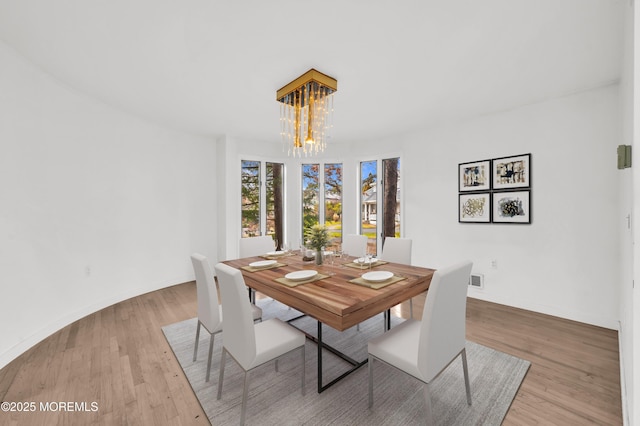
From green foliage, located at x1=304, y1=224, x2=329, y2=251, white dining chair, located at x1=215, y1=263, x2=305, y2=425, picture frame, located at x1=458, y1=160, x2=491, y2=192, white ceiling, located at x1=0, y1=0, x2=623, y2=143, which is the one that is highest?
white ceiling, located at x1=0, y1=0, x2=623, y2=143

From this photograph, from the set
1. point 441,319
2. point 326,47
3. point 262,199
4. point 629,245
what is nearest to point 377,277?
point 441,319

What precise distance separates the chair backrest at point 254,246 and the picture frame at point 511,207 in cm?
308

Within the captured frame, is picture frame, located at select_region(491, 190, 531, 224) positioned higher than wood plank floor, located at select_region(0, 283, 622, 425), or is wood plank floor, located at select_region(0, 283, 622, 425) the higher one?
picture frame, located at select_region(491, 190, 531, 224)

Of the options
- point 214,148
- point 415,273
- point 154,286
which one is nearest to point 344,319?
point 415,273

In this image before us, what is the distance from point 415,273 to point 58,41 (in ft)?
11.3

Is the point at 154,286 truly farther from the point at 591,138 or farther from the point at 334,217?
the point at 591,138

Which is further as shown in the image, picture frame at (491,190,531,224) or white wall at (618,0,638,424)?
picture frame at (491,190,531,224)

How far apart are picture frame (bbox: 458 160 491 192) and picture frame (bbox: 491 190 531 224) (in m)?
0.21

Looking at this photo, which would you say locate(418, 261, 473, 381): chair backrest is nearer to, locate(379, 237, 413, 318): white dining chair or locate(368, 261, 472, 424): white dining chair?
locate(368, 261, 472, 424): white dining chair

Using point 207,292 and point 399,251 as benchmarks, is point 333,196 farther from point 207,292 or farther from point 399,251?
point 207,292

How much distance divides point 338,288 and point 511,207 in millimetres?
2900

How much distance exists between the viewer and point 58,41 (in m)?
2.15

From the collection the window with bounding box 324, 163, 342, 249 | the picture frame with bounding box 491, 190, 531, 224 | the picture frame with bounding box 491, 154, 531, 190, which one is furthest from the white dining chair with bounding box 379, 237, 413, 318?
the window with bounding box 324, 163, 342, 249

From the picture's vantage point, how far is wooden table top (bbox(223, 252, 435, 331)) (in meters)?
1.60
